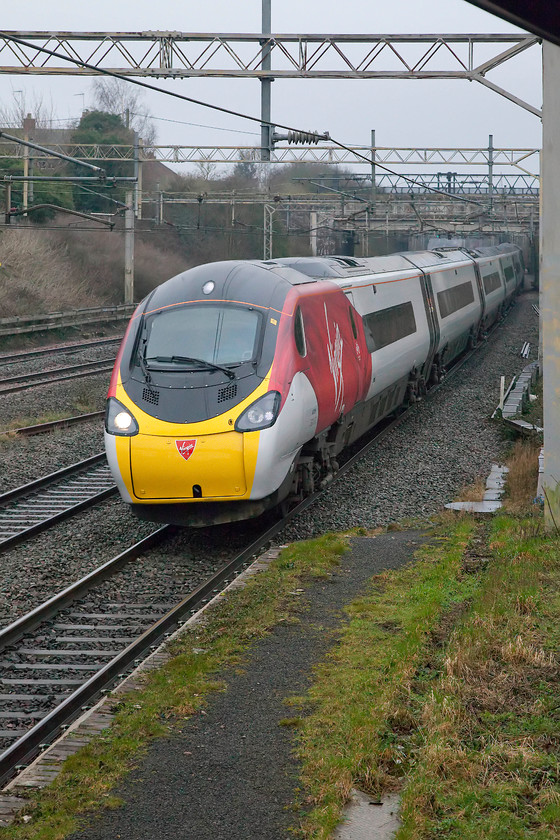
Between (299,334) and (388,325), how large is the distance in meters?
5.46

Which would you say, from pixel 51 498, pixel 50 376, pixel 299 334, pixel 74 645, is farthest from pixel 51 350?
pixel 74 645

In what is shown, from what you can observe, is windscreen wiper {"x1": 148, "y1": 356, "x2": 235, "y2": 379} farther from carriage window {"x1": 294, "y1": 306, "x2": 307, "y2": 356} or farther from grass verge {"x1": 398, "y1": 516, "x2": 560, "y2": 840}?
grass verge {"x1": 398, "y1": 516, "x2": 560, "y2": 840}

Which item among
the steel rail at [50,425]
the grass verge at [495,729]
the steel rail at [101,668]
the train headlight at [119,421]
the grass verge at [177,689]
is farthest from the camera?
the steel rail at [50,425]

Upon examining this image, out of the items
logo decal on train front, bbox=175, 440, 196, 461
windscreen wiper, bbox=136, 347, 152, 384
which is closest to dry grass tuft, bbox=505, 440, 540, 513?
logo decal on train front, bbox=175, 440, 196, 461

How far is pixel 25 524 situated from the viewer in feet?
36.7

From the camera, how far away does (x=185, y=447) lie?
948 cm

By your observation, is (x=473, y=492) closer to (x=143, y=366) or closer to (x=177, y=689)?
(x=143, y=366)

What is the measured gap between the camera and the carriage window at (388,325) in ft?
47.8

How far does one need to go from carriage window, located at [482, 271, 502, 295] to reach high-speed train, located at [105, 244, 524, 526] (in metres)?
21.6

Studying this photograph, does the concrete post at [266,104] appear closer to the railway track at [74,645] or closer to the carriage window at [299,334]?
the carriage window at [299,334]

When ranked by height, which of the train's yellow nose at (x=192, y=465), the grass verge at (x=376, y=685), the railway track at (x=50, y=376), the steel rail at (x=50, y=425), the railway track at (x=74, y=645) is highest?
the railway track at (x=50, y=376)

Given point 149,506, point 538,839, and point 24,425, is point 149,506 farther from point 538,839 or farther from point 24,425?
point 24,425

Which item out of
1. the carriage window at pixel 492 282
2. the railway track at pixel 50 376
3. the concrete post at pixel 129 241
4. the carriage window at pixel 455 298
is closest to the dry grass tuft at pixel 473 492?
the carriage window at pixel 455 298

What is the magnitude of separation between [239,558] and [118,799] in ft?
16.2
